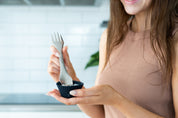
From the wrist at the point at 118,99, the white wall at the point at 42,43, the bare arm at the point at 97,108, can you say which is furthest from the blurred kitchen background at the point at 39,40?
the wrist at the point at 118,99

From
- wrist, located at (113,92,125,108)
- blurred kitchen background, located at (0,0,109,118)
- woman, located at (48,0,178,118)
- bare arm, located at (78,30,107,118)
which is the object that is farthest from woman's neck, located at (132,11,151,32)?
blurred kitchen background, located at (0,0,109,118)

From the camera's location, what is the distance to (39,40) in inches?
77.1

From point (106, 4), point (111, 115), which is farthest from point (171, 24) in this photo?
point (106, 4)

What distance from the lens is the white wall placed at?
1.95m

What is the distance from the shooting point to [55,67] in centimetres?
77

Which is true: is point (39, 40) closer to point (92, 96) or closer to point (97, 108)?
point (97, 108)

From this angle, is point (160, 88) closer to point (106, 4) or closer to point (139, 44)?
point (139, 44)

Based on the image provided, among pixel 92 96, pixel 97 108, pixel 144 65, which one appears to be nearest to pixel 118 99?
pixel 92 96

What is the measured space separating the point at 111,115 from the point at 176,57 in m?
0.32

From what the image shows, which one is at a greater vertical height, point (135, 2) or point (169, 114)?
point (135, 2)

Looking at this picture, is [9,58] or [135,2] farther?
[9,58]

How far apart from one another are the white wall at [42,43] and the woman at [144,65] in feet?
3.52

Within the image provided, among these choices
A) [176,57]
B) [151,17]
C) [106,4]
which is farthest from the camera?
[106,4]

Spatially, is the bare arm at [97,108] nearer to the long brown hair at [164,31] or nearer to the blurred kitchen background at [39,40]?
the long brown hair at [164,31]
